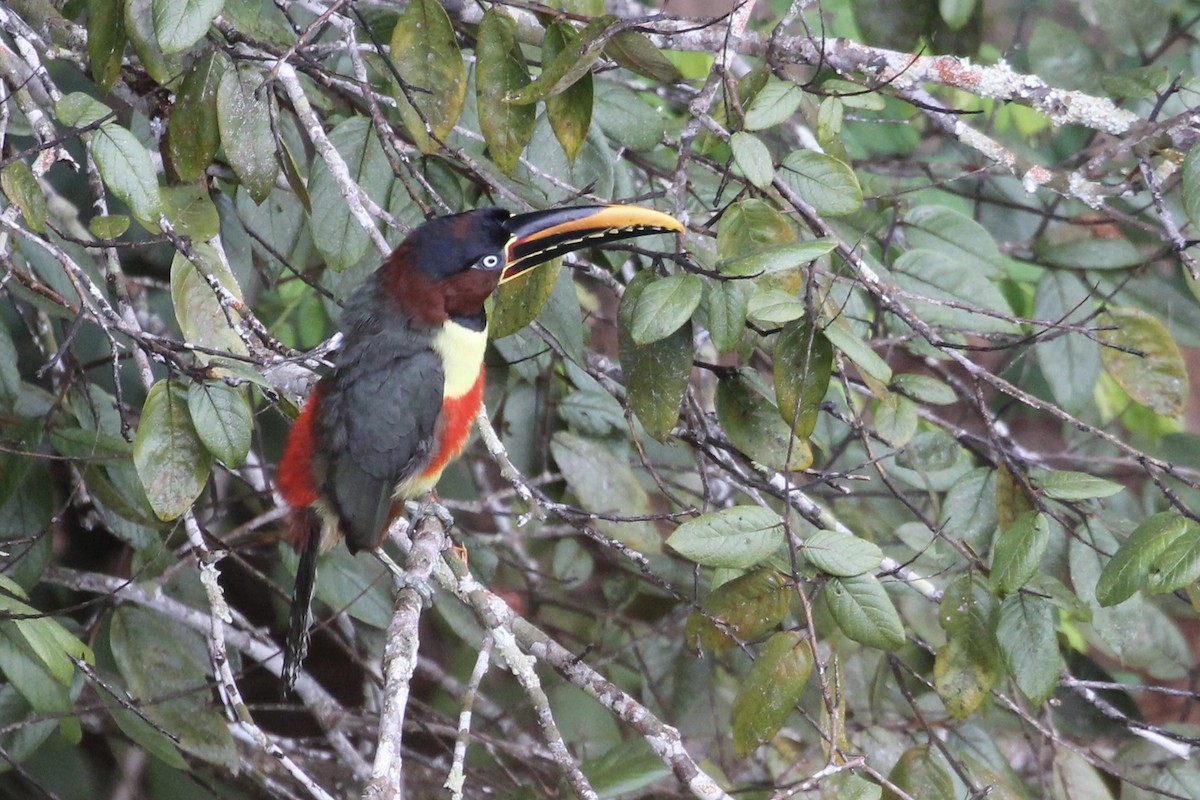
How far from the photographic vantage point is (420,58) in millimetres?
2332

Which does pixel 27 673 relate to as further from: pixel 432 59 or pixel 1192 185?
pixel 1192 185

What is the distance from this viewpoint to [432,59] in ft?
7.67

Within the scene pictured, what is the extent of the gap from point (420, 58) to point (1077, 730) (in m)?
2.55

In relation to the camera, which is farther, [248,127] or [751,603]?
[248,127]

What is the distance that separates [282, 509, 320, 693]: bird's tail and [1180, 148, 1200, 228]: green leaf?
196cm

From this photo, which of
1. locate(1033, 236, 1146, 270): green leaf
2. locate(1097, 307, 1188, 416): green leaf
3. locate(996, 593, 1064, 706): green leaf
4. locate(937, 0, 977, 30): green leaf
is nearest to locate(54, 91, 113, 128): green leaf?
locate(996, 593, 1064, 706): green leaf

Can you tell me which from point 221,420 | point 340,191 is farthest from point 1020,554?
point 340,191

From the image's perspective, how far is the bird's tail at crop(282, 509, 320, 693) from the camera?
2656mm

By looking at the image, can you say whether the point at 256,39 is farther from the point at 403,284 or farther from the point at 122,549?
the point at 122,549

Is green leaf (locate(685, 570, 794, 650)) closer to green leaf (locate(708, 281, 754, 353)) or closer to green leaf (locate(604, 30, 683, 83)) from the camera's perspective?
green leaf (locate(708, 281, 754, 353))

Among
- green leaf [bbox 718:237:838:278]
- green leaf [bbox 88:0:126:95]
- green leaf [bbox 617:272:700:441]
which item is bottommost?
green leaf [bbox 617:272:700:441]

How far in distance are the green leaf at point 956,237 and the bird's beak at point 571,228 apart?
99cm

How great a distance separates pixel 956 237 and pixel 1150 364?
1.85 feet

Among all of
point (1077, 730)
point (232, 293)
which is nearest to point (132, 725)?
point (232, 293)
